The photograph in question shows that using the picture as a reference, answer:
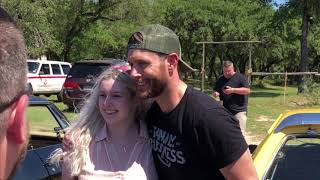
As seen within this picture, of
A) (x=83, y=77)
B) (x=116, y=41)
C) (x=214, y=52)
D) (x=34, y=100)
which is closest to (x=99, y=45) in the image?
(x=116, y=41)

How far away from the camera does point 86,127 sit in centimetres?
281

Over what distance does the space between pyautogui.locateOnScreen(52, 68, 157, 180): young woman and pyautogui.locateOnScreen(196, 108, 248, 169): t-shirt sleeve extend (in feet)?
1.32

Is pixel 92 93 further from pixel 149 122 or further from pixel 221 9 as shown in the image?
pixel 221 9

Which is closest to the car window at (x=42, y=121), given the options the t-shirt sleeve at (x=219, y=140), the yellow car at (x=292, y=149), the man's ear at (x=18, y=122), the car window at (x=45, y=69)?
the yellow car at (x=292, y=149)

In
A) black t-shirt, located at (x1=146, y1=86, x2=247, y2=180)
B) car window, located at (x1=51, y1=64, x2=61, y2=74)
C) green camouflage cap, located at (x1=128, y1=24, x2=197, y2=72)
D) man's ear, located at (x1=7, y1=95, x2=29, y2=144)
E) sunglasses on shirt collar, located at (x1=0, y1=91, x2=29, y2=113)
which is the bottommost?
car window, located at (x1=51, y1=64, x2=61, y2=74)

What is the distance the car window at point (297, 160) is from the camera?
12.6 feet

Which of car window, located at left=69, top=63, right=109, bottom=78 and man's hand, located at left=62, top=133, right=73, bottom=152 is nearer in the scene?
man's hand, located at left=62, top=133, right=73, bottom=152

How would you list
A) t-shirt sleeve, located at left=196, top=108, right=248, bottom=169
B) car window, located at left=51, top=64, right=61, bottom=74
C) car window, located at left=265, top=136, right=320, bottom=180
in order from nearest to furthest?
1. t-shirt sleeve, located at left=196, top=108, right=248, bottom=169
2. car window, located at left=265, top=136, right=320, bottom=180
3. car window, located at left=51, top=64, right=61, bottom=74

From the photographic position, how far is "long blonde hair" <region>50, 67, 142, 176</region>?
272 cm

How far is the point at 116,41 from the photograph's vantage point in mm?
43938

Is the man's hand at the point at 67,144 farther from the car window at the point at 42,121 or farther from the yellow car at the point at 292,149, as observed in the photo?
the car window at the point at 42,121

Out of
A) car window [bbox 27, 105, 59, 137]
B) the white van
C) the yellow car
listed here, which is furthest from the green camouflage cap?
the white van

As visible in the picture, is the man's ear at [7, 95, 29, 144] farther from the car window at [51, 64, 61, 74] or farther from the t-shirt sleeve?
the car window at [51, 64, 61, 74]

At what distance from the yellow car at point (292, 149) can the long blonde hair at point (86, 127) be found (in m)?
1.15
